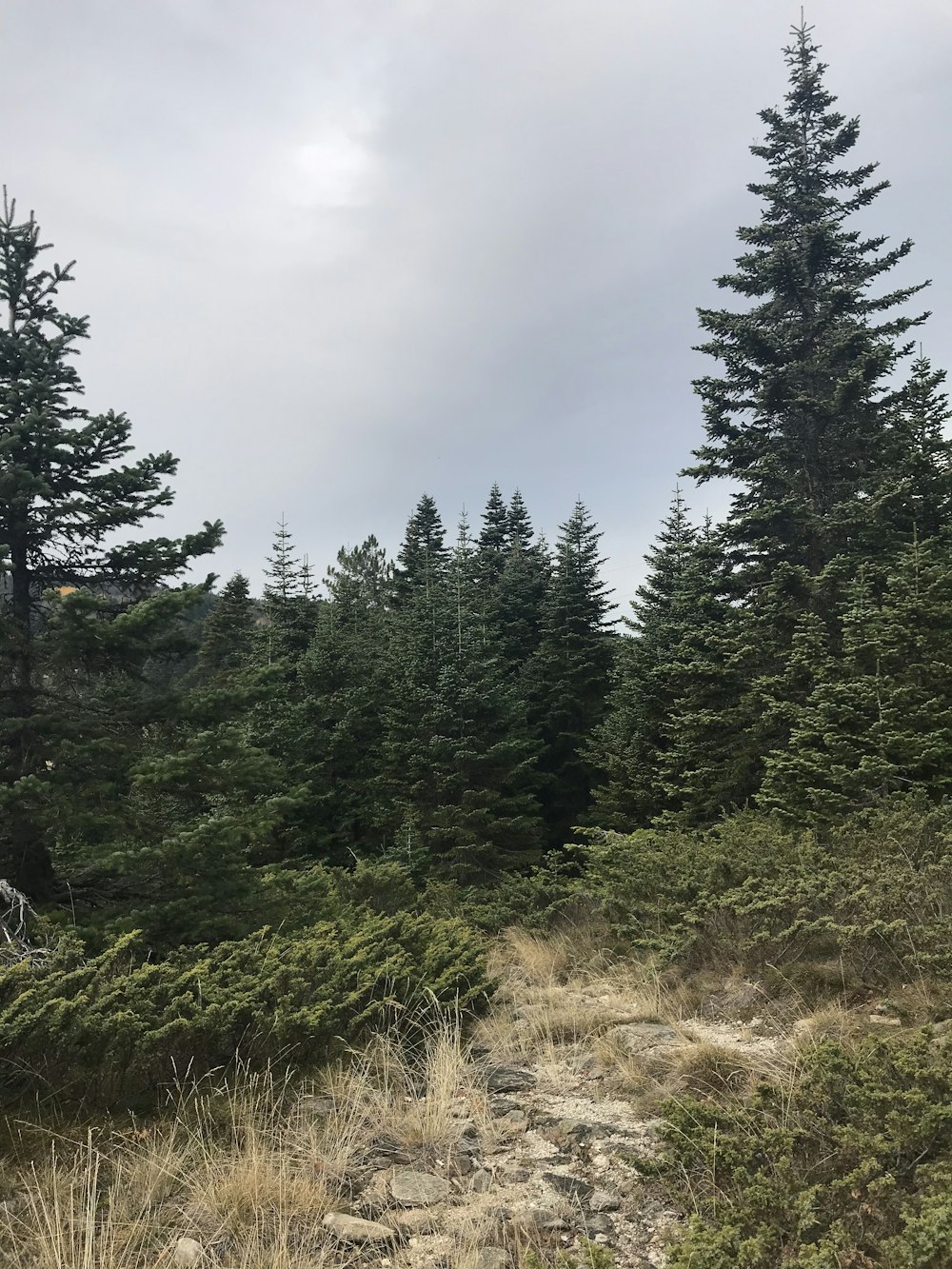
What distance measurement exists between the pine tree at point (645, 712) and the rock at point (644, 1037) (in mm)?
8540

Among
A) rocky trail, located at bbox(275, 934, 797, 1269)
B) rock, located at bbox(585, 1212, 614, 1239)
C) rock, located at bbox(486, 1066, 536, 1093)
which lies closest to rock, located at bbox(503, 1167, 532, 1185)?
rocky trail, located at bbox(275, 934, 797, 1269)

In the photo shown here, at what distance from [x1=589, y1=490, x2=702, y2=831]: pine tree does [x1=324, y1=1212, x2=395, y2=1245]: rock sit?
36.4 ft

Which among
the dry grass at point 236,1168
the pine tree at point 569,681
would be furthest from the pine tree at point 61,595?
the pine tree at point 569,681

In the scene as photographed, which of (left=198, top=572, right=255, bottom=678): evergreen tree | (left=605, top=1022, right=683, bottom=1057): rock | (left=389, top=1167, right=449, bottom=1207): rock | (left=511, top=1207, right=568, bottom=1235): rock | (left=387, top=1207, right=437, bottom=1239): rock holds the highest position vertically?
(left=198, top=572, right=255, bottom=678): evergreen tree

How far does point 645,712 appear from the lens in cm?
1584

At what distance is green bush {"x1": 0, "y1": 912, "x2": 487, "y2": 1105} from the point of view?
390 cm

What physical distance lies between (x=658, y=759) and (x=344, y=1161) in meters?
12.0

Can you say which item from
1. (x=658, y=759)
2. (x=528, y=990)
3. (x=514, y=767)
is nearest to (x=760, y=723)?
(x=658, y=759)

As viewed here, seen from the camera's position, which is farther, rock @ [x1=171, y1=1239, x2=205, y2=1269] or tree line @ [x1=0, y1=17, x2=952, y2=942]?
tree line @ [x1=0, y1=17, x2=952, y2=942]

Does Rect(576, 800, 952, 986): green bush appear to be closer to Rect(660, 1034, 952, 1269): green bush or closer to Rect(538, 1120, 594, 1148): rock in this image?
Rect(660, 1034, 952, 1269): green bush

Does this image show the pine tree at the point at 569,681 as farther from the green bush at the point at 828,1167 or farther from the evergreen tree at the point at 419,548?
the green bush at the point at 828,1167

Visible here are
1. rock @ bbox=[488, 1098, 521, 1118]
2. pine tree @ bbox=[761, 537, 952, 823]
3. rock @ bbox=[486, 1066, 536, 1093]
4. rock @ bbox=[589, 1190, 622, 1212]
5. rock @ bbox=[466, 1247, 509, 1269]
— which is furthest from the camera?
pine tree @ bbox=[761, 537, 952, 823]

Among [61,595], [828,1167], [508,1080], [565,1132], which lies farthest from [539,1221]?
[61,595]

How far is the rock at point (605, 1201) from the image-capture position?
3.21 meters
